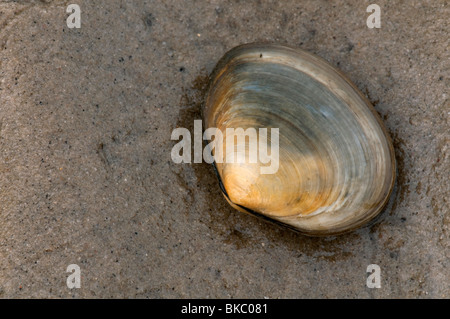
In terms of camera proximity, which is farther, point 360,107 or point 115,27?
point 115,27

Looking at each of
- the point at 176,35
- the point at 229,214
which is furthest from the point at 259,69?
the point at 229,214

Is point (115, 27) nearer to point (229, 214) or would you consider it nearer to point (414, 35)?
point (229, 214)

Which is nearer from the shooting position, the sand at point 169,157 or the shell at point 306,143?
the shell at point 306,143

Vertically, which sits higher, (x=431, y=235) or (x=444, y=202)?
(x=444, y=202)

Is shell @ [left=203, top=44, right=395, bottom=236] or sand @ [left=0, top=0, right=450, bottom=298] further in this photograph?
sand @ [left=0, top=0, right=450, bottom=298]

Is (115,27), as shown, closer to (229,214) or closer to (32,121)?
(32,121)

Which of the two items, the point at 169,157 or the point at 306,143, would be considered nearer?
the point at 306,143
